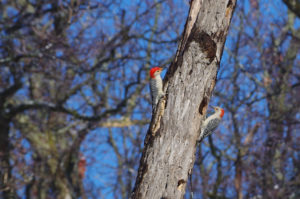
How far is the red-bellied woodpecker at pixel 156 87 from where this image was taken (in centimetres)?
380

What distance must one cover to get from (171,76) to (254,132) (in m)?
6.34

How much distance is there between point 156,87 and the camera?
13.5 feet

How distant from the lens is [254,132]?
31.2 feet

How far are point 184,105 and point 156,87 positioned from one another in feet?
2.20

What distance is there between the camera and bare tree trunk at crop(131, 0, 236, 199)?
3262 millimetres

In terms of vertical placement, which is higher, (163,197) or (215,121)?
(215,121)

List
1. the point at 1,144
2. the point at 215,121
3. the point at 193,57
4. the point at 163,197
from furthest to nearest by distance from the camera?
the point at 1,144 → the point at 215,121 → the point at 193,57 → the point at 163,197

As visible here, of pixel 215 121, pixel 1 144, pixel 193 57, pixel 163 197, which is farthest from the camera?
pixel 1 144

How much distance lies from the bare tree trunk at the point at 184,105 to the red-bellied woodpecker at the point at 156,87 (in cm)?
13

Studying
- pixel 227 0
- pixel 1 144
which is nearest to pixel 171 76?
pixel 227 0

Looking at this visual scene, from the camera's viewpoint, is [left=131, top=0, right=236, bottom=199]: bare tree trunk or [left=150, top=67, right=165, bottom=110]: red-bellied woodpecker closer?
[left=131, top=0, right=236, bottom=199]: bare tree trunk

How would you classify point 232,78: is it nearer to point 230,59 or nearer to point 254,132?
point 230,59

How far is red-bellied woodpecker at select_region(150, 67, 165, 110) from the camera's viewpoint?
380cm

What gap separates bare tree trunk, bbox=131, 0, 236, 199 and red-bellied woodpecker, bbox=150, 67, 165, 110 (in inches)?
5.1
